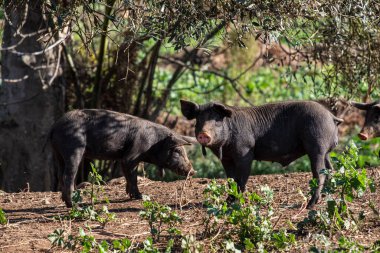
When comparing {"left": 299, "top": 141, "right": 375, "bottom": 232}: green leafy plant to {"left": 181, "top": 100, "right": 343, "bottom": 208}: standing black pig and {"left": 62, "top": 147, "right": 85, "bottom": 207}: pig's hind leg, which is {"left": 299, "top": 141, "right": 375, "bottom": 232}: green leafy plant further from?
{"left": 62, "top": 147, "right": 85, "bottom": 207}: pig's hind leg

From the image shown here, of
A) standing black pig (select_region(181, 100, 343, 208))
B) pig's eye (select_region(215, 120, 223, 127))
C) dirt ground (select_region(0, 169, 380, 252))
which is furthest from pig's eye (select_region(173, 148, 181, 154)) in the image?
pig's eye (select_region(215, 120, 223, 127))

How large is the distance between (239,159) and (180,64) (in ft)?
14.3

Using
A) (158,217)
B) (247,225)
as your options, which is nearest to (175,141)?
(158,217)

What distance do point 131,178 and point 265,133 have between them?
1.58 metres

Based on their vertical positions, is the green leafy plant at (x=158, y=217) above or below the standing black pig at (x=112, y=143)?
below

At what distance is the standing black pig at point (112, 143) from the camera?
8812 mm

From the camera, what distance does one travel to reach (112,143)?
914cm

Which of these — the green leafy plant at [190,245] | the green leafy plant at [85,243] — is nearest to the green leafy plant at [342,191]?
the green leafy plant at [190,245]

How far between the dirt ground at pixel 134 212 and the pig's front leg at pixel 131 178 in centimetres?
10

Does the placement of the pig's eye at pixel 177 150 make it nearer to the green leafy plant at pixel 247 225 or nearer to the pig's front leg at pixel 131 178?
the pig's front leg at pixel 131 178

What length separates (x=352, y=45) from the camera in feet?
36.5

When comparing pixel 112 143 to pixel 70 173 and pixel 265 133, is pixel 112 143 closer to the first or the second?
pixel 70 173

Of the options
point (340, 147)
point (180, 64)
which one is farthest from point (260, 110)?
point (340, 147)

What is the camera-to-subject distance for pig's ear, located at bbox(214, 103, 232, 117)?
8625mm
